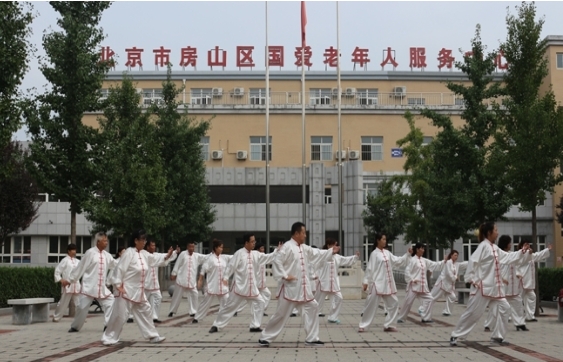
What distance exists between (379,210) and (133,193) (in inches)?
779

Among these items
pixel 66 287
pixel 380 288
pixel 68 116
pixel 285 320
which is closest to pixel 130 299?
pixel 285 320

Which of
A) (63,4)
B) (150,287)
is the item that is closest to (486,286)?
(150,287)

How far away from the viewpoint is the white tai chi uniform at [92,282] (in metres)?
16.1

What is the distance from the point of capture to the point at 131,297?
43.9 ft

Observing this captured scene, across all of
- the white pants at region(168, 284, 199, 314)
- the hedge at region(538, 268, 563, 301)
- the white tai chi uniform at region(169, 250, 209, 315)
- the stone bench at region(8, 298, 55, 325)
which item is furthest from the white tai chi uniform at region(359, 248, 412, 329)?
the hedge at region(538, 268, 563, 301)

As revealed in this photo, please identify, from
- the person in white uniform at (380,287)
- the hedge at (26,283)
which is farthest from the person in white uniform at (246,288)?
the hedge at (26,283)

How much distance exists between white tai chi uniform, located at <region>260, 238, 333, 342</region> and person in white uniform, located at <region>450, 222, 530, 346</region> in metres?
2.17

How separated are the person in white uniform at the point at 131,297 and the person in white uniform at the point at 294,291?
6.23 feet

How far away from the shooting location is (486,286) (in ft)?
43.4

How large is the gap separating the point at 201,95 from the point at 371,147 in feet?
34.7

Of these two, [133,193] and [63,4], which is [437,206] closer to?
[133,193]

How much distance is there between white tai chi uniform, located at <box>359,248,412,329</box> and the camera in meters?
16.1

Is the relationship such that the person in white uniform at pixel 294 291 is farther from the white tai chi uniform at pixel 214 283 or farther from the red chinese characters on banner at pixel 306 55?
the red chinese characters on banner at pixel 306 55

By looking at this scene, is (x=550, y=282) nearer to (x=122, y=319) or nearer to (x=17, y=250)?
(x=122, y=319)
